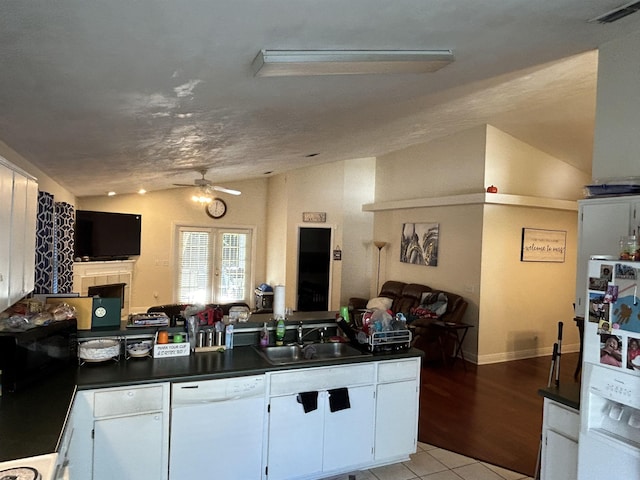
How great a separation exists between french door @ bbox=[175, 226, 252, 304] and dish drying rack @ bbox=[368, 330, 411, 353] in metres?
7.12

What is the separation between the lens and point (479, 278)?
6234 millimetres

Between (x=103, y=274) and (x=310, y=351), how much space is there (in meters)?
5.97

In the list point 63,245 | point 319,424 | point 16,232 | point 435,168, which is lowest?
point 319,424

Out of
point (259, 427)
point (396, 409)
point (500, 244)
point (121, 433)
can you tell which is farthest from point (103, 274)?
point (500, 244)

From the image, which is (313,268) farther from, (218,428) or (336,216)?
(218,428)

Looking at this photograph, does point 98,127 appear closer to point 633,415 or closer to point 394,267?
point 633,415

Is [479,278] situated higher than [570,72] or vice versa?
[570,72]

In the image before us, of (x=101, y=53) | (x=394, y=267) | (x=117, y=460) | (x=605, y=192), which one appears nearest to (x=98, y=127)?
(x=101, y=53)

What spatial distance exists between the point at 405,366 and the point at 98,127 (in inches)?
109

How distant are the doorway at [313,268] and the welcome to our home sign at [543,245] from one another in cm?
386

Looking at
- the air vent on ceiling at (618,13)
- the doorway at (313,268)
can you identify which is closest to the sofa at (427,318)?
the doorway at (313,268)

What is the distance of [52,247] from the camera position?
427 cm

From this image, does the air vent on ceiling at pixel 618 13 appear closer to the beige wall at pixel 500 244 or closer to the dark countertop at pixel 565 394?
the dark countertop at pixel 565 394

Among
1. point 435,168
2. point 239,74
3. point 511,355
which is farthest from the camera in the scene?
point 435,168
